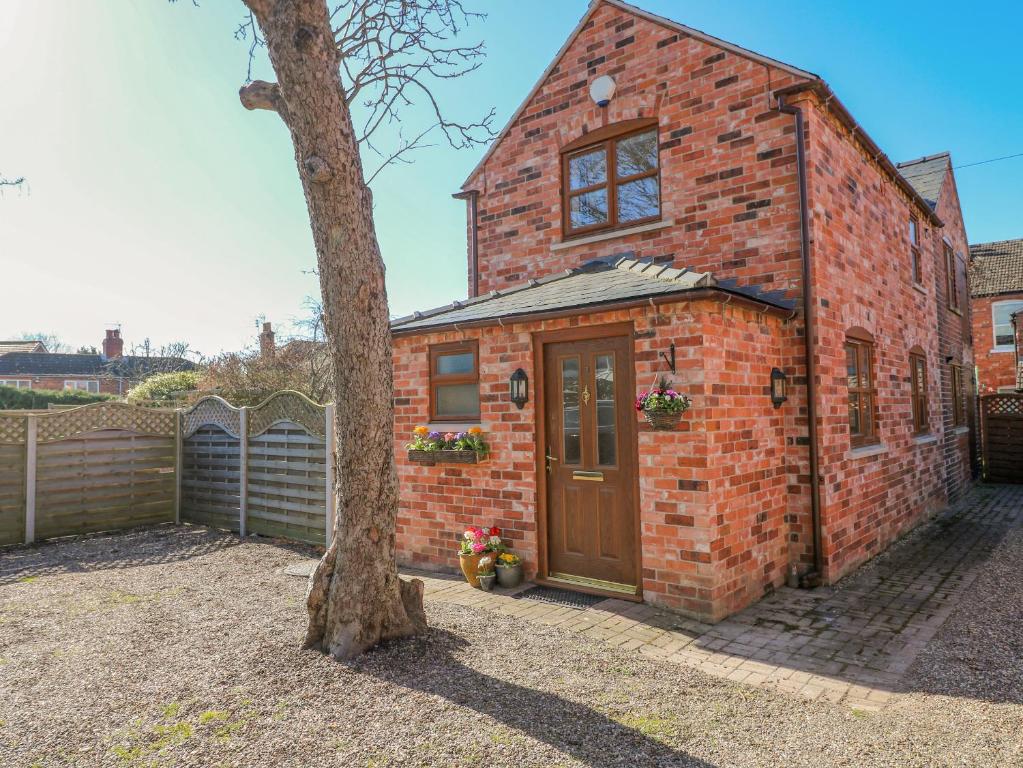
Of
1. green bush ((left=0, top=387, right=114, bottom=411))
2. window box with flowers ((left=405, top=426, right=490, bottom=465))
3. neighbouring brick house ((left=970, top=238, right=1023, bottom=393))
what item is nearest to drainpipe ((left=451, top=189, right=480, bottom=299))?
window box with flowers ((left=405, top=426, right=490, bottom=465))

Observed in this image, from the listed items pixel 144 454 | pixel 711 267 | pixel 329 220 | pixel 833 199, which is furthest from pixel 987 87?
pixel 144 454

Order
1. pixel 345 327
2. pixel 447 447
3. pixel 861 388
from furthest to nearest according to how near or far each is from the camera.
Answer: pixel 861 388 < pixel 447 447 < pixel 345 327

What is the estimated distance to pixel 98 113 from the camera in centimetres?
777

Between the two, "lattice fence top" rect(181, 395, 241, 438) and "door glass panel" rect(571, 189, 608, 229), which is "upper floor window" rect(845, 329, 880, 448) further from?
"lattice fence top" rect(181, 395, 241, 438)

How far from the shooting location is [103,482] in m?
9.96

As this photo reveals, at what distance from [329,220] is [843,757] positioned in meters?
4.47

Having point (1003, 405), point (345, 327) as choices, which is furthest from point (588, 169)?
point (1003, 405)

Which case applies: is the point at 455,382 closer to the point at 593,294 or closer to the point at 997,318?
the point at 593,294

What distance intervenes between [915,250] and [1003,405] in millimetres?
7076

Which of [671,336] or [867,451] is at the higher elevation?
[671,336]

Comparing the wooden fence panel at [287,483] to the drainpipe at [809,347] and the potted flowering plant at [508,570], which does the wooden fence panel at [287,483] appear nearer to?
the potted flowering plant at [508,570]

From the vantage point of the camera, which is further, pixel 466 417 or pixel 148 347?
pixel 148 347

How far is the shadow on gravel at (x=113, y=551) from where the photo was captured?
769 cm

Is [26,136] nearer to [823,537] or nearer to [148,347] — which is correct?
[823,537]
